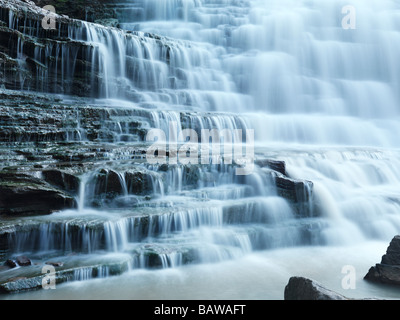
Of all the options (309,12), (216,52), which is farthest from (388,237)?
(309,12)

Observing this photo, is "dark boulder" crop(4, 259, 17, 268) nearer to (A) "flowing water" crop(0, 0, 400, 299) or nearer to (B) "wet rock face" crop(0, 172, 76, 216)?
(A) "flowing water" crop(0, 0, 400, 299)

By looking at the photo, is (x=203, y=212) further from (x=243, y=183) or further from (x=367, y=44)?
(x=367, y=44)

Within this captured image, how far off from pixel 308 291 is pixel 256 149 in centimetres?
731

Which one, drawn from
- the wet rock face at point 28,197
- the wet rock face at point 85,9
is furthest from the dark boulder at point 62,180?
the wet rock face at point 85,9

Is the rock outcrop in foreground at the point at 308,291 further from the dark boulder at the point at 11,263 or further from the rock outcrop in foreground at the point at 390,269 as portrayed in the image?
the dark boulder at the point at 11,263

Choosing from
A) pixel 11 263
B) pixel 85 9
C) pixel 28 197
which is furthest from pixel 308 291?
pixel 85 9

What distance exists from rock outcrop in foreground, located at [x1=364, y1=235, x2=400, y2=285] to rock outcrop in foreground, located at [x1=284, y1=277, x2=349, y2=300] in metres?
1.69

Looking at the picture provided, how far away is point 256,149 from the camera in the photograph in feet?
33.5

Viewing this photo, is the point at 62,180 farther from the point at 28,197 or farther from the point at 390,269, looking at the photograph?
the point at 390,269

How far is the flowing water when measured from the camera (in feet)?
16.3

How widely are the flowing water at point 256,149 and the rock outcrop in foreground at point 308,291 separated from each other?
820 mm

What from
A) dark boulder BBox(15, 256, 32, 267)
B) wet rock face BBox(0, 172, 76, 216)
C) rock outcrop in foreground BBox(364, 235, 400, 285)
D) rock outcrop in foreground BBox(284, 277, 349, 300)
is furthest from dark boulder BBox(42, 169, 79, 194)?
rock outcrop in foreground BBox(364, 235, 400, 285)

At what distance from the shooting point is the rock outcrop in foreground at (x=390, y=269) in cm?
439

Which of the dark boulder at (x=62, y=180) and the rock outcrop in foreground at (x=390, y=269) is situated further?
the dark boulder at (x=62, y=180)
